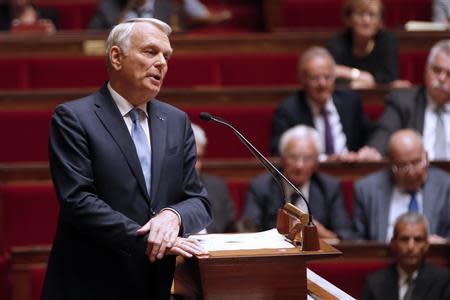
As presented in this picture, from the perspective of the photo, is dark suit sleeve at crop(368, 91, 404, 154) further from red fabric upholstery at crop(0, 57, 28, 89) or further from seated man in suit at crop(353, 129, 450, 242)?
red fabric upholstery at crop(0, 57, 28, 89)

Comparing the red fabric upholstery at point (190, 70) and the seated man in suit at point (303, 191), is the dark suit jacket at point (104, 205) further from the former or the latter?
the red fabric upholstery at point (190, 70)

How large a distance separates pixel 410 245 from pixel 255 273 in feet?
2.51

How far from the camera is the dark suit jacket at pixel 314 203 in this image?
1836mm

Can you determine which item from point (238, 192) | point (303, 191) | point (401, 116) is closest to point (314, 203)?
point (303, 191)

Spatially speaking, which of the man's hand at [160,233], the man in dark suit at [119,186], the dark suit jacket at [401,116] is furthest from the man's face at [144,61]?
the dark suit jacket at [401,116]

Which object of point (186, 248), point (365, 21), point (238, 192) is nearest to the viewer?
point (186, 248)

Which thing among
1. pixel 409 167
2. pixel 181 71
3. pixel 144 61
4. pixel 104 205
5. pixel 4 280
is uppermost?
pixel 144 61

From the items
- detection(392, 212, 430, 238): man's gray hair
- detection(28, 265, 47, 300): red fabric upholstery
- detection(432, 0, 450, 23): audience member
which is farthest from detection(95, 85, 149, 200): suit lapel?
detection(432, 0, 450, 23): audience member

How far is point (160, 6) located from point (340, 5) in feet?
1.76

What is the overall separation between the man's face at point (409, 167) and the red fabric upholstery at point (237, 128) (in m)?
0.36

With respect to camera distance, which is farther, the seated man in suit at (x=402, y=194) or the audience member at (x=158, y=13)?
the audience member at (x=158, y=13)

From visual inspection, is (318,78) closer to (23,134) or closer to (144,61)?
(23,134)

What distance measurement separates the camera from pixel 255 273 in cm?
91

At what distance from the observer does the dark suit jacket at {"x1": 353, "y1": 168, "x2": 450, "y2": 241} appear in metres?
1.85
